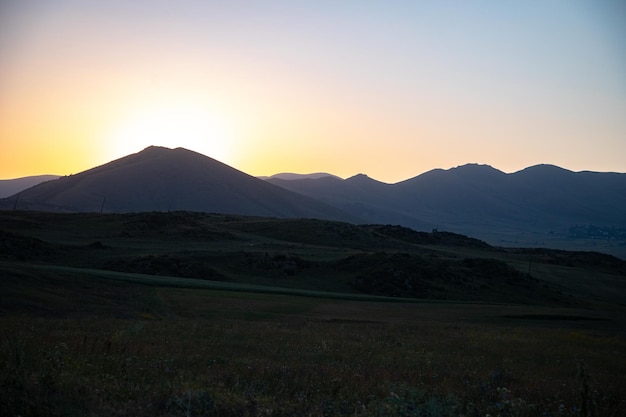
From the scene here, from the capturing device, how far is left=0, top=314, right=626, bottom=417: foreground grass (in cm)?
921

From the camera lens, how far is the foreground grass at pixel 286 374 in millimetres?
9211

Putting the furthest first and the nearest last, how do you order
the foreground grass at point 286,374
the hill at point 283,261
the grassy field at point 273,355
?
the hill at point 283,261, the grassy field at point 273,355, the foreground grass at point 286,374

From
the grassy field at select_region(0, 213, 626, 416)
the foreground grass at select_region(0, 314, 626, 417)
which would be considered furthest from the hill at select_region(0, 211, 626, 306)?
the foreground grass at select_region(0, 314, 626, 417)

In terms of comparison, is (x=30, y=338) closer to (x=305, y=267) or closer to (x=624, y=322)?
(x=624, y=322)

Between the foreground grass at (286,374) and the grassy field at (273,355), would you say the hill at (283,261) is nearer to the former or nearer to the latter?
the grassy field at (273,355)

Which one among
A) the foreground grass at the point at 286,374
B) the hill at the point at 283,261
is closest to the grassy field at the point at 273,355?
the foreground grass at the point at 286,374

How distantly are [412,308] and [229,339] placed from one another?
96.4ft

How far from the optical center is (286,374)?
13086 millimetres

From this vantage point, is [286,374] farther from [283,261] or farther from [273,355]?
[283,261]

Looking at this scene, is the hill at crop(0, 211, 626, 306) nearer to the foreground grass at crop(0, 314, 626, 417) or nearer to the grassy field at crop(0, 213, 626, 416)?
the grassy field at crop(0, 213, 626, 416)

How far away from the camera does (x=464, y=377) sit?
50.4 ft

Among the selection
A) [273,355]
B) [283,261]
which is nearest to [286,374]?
[273,355]

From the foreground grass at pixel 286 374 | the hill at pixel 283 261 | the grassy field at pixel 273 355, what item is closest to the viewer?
the foreground grass at pixel 286 374

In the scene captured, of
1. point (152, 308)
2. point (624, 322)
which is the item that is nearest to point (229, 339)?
point (152, 308)
